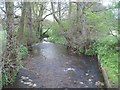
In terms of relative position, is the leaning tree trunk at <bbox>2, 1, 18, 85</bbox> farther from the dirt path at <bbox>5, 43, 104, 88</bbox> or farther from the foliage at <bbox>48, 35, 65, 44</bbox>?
the foliage at <bbox>48, 35, 65, 44</bbox>

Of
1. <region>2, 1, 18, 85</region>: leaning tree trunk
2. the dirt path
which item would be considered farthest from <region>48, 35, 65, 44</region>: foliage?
<region>2, 1, 18, 85</region>: leaning tree trunk

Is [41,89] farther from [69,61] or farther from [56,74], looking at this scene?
[69,61]

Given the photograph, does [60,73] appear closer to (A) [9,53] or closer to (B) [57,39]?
(A) [9,53]

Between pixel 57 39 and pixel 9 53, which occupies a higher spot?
pixel 9 53

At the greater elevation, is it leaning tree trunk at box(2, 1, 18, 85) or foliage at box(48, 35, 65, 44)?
leaning tree trunk at box(2, 1, 18, 85)

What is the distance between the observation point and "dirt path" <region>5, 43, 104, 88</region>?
5012 mm

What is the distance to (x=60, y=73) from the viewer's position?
19.4 feet

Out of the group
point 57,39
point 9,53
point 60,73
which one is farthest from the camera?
point 57,39

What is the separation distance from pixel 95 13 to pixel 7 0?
4016 mm

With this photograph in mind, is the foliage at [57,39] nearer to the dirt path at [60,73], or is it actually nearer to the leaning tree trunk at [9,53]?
the dirt path at [60,73]

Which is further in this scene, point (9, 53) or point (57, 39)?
point (57, 39)

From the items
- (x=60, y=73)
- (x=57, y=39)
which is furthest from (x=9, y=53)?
→ (x=57, y=39)

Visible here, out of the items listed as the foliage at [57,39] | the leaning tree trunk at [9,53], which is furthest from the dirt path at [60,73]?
the foliage at [57,39]

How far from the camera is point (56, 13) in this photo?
1091 centimetres
